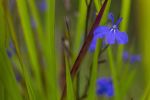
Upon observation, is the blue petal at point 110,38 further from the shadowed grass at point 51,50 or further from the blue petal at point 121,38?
the shadowed grass at point 51,50

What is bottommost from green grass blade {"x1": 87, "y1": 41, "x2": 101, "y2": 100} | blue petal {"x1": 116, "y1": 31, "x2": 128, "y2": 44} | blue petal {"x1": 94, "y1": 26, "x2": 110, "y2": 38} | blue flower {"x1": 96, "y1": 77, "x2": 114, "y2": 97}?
blue flower {"x1": 96, "y1": 77, "x2": 114, "y2": 97}

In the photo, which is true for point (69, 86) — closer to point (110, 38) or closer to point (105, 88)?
point (110, 38)

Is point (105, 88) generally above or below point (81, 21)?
below

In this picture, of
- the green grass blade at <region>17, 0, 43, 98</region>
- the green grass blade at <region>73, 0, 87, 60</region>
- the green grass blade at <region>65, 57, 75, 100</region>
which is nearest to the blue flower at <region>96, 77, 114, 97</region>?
the green grass blade at <region>73, 0, 87, 60</region>

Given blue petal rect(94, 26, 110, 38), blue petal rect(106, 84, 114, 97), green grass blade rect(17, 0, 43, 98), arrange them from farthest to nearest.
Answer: blue petal rect(106, 84, 114, 97), green grass blade rect(17, 0, 43, 98), blue petal rect(94, 26, 110, 38)

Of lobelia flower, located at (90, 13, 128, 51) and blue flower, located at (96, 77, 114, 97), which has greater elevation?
lobelia flower, located at (90, 13, 128, 51)

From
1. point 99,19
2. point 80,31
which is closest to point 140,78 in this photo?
point 80,31

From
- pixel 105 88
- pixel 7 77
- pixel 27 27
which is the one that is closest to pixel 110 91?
pixel 105 88

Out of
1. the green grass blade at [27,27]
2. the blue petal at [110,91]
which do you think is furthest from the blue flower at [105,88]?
the green grass blade at [27,27]

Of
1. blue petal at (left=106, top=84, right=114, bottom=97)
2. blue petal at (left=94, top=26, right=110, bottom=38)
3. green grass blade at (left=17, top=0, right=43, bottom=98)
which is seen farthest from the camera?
blue petal at (left=106, top=84, right=114, bottom=97)

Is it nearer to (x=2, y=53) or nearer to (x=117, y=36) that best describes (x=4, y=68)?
(x=2, y=53)

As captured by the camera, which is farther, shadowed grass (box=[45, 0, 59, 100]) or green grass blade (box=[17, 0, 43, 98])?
green grass blade (box=[17, 0, 43, 98])

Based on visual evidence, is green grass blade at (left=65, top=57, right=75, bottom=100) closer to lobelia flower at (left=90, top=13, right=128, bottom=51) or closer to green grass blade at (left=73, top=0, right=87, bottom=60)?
lobelia flower at (left=90, top=13, right=128, bottom=51)
